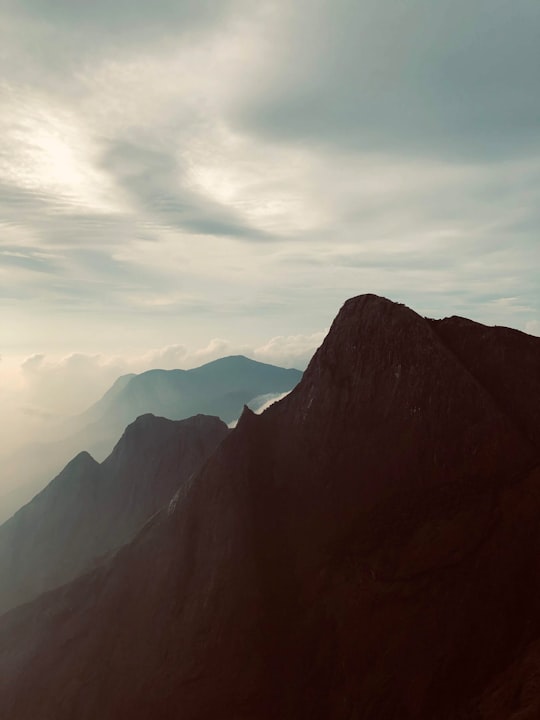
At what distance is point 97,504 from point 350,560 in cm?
8020

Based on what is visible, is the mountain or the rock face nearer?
the rock face

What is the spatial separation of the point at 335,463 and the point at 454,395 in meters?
11.6

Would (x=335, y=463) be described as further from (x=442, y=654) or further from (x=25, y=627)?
(x=25, y=627)

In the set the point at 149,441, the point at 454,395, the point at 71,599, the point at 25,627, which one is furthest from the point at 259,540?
the point at 149,441

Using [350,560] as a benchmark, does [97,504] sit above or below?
below

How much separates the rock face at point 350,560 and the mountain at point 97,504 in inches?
1651

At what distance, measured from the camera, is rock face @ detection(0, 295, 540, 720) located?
26.2 metres

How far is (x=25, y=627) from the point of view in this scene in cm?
5231

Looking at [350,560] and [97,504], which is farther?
[97,504]

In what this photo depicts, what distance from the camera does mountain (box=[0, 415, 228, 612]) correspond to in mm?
83438

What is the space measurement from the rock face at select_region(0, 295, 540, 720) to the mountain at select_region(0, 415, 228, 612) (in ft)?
138

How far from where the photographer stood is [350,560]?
29984 millimetres

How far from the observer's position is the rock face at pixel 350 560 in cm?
2620

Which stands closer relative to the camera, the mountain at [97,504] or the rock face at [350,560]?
the rock face at [350,560]
